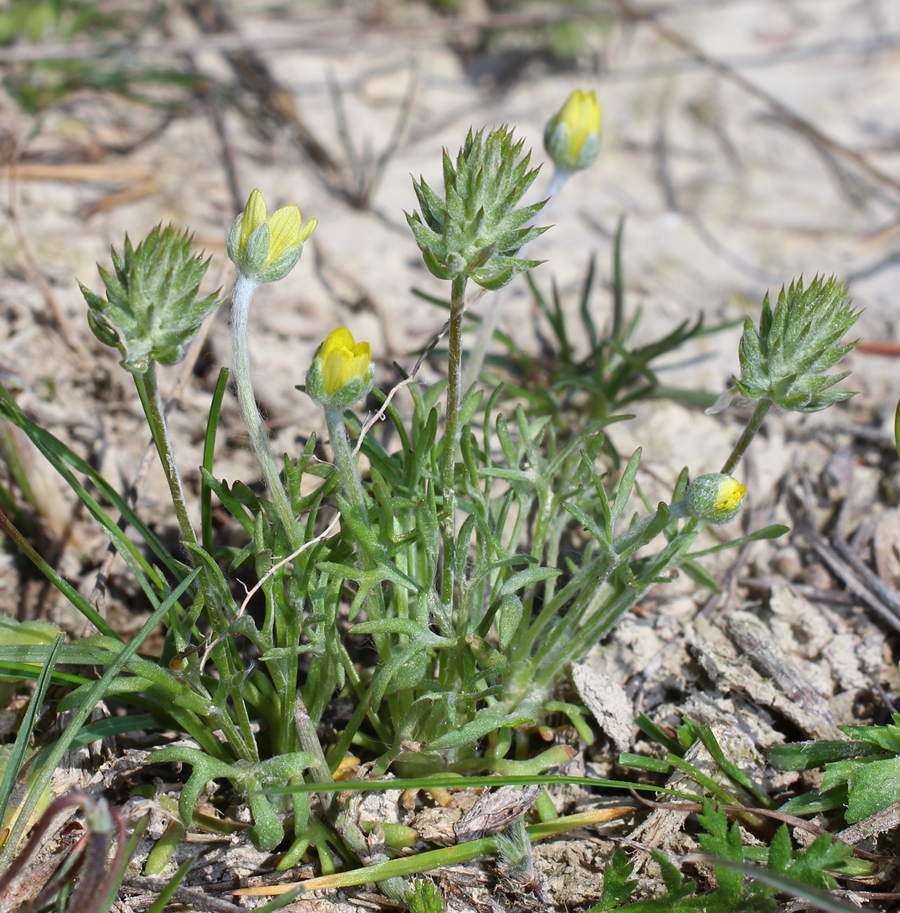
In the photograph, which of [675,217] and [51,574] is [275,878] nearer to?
[51,574]

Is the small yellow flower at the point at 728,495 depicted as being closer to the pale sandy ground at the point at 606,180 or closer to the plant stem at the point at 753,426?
the plant stem at the point at 753,426

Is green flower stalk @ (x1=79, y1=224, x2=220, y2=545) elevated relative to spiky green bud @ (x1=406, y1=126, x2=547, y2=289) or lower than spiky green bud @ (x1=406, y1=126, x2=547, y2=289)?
lower

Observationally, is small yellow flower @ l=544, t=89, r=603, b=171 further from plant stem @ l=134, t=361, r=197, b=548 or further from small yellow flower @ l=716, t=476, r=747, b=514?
plant stem @ l=134, t=361, r=197, b=548

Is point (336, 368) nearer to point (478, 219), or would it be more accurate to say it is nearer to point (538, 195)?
point (478, 219)

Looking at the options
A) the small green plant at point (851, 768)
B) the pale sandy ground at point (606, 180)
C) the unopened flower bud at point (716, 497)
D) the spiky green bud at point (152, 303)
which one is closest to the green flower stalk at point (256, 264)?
the spiky green bud at point (152, 303)

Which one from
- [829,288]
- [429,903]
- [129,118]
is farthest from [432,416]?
[129,118]

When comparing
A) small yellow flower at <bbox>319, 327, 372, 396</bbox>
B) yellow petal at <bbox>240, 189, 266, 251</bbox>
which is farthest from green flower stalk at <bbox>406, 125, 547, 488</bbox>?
yellow petal at <bbox>240, 189, 266, 251</bbox>
